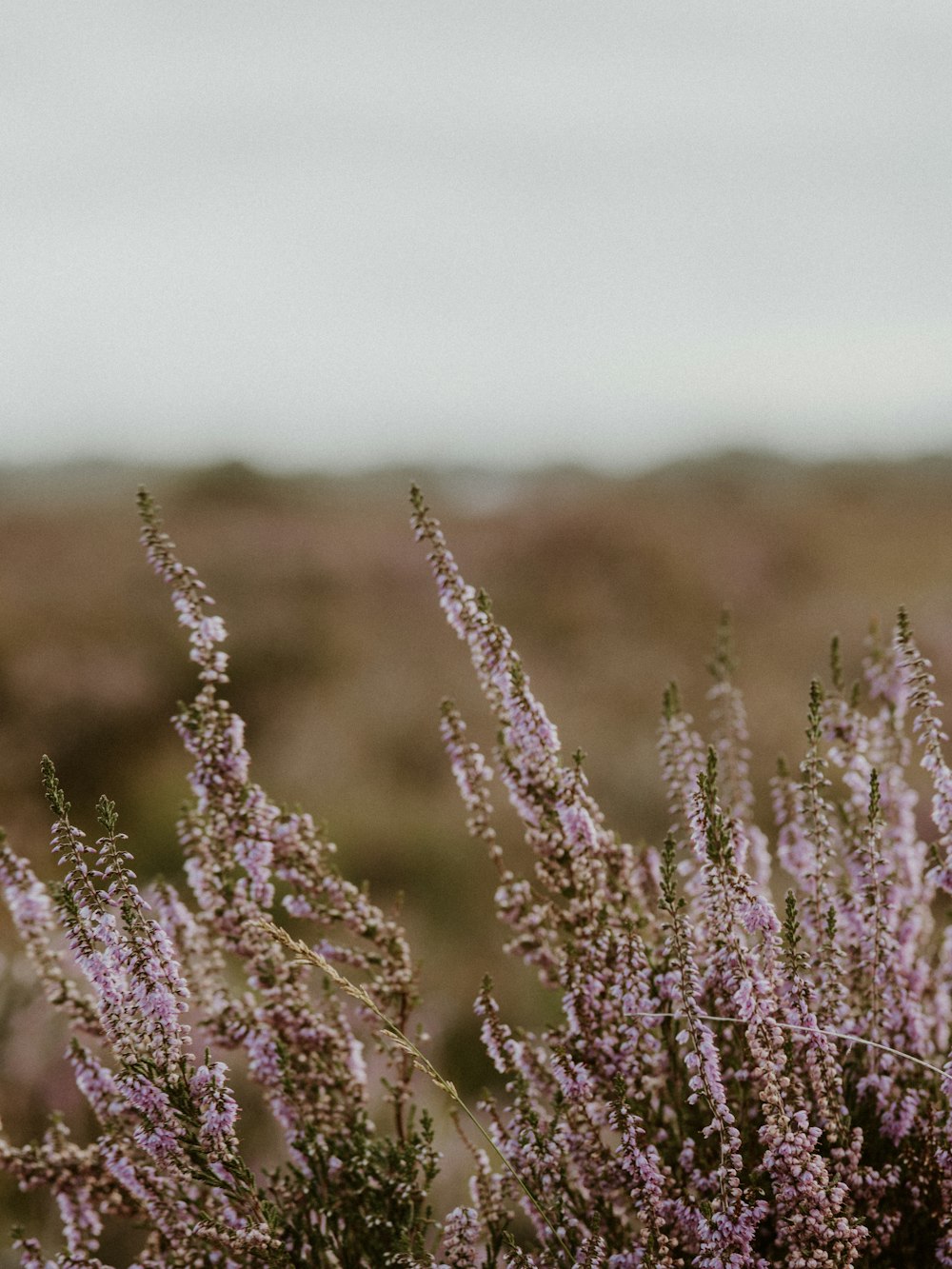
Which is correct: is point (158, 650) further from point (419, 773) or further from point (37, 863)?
point (37, 863)

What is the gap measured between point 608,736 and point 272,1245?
11085 mm

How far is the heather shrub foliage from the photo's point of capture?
2.33 m

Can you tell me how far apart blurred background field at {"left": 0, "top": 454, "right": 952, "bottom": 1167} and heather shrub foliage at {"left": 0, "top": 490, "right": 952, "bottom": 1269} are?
154cm

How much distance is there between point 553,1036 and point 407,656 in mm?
13743

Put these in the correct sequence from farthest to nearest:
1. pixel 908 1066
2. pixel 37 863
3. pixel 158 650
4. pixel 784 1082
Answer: pixel 158 650
pixel 37 863
pixel 908 1066
pixel 784 1082

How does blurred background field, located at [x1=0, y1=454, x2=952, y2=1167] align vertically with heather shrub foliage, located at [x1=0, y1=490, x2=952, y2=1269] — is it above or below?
above

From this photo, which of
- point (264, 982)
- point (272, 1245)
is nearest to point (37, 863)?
point (264, 982)

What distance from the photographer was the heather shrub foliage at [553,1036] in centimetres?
233

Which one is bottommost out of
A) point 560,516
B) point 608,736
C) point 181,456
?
point 608,736

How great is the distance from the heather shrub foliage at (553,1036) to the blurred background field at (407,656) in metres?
1.54

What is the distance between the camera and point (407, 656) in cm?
1656

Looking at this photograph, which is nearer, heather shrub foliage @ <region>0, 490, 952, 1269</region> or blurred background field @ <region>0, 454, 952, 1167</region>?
heather shrub foliage @ <region>0, 490, 952, 1269</region>

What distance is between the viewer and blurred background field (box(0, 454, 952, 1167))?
9.55 meters

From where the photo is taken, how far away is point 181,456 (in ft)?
620
